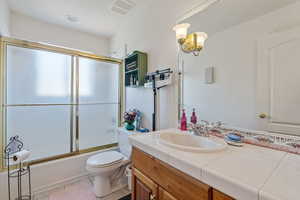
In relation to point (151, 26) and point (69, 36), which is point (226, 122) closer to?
point (151, 26)

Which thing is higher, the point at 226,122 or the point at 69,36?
the point at 69,36

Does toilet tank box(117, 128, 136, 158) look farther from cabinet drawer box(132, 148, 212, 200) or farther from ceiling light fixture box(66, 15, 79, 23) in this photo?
ceiling light fixture box(66, 15, 79, 23)

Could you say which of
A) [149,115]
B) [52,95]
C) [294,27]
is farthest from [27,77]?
[294,27]

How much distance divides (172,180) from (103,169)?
1068 millimetres

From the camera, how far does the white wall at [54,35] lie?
2.16 metres

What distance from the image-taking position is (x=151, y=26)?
191 cm

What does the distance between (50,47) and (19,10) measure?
89 cm

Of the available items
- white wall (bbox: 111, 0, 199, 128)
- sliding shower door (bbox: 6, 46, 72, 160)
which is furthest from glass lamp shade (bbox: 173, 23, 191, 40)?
sliding shower door (bbox: 6, 46, 72, 160)

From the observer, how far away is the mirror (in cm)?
85

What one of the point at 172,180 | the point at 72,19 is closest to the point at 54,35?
the point at 72,19

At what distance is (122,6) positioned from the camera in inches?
79.6

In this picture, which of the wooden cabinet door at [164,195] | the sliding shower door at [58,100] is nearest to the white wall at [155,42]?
the sliding shower door at [58,100]

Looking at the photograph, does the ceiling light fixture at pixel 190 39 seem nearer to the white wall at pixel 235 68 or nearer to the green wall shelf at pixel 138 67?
the white wall at pixel 235 68

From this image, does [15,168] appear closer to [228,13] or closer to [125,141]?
[125,141]
